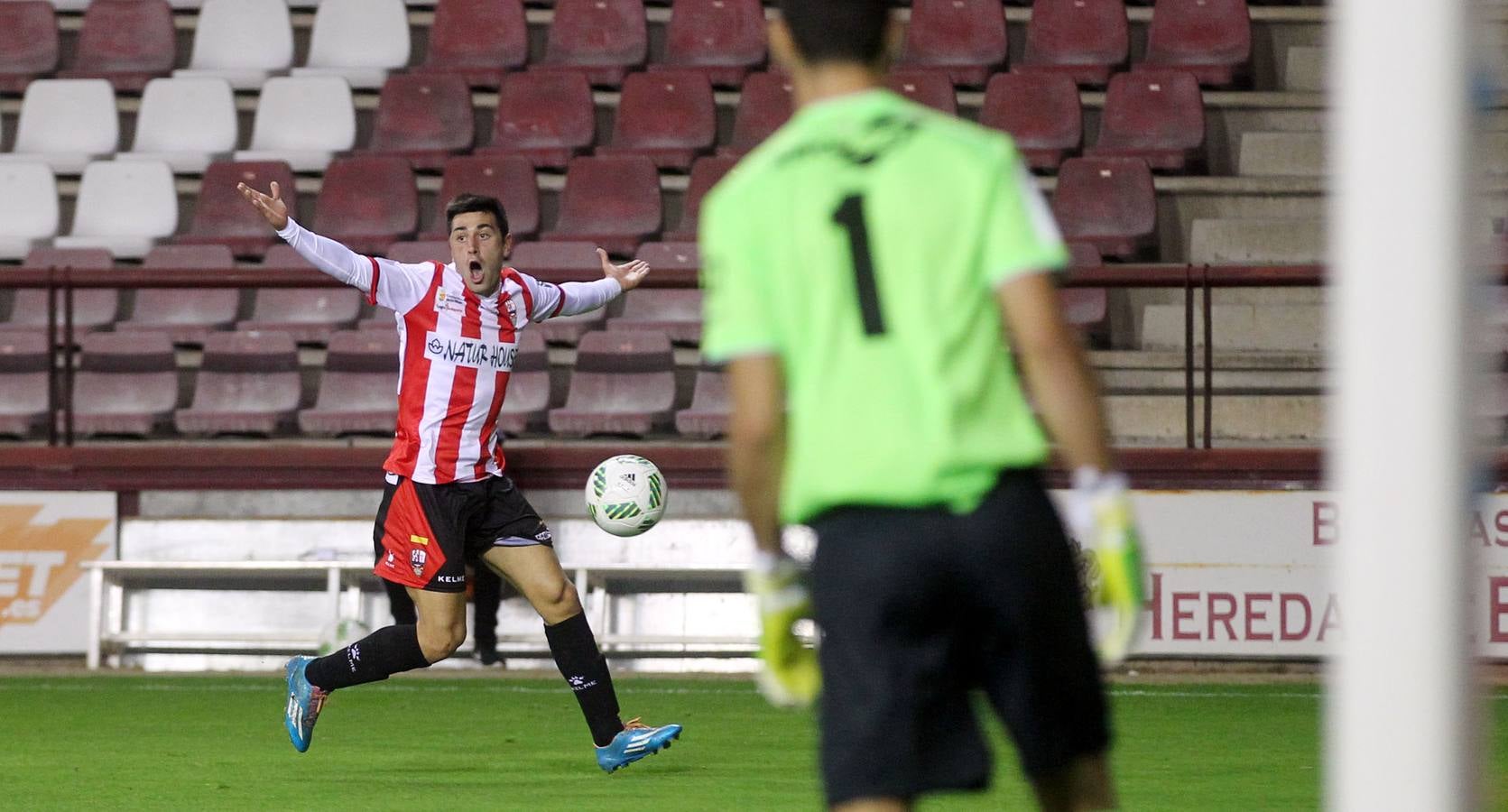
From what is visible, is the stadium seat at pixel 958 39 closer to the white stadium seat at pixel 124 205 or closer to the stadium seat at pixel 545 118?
the stadium seat at pixel 545 118

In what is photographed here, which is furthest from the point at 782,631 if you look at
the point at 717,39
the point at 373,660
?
the point at 717,39

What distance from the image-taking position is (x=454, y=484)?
7.76 meters

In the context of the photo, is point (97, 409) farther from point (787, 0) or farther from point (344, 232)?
point (787, 0)

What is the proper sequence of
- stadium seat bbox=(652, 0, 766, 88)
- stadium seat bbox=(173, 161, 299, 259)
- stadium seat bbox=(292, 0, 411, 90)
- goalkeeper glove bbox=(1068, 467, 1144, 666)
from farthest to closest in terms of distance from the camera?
stadium seat bbox=(292, 0, 411, 90) < stadium seat bbox=(652, 0, 766, 88) < stadium seat bbox=(173, 161, 299, 259) < goalkeeper glove bbox=(1068, 467, 1144, 666)

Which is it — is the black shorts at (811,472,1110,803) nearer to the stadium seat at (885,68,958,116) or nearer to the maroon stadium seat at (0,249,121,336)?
the stadium seat at (885,68,958,116)

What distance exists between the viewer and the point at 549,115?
14484 millimetres

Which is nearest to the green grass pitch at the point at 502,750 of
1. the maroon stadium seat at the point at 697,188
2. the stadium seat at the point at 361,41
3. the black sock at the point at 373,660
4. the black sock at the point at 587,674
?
the black sock at the point at 587,674

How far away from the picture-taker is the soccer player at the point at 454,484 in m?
7.43

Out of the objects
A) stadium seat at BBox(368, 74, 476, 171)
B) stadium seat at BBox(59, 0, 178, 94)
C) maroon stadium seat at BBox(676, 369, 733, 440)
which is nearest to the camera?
maroon stadium seat at BBox(676, 369, 733, 440)

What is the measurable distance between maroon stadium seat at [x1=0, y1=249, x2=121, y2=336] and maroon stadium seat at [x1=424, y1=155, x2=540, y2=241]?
6.63 ft

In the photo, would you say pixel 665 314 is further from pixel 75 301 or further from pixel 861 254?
pixel 861 254

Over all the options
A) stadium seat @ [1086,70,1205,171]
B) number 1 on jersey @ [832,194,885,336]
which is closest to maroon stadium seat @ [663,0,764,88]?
stadium seat @ [1086,70,1205,171]

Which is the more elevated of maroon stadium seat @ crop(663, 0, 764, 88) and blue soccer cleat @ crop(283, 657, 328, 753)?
maroon stadium seat @ crop(663, 0, 764, 88)

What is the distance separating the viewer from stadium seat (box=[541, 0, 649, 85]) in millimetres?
15000
